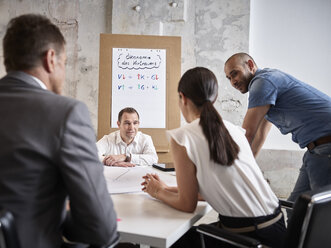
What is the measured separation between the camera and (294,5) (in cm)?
411

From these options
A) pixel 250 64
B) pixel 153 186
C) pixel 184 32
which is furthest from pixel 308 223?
pixel 184 32

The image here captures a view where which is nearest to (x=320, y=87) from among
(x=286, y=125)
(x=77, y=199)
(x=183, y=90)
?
(x=286, y=125)

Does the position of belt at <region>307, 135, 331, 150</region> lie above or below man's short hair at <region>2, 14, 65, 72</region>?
below

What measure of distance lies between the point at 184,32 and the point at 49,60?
11.4 feet

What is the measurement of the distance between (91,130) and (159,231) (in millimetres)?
424

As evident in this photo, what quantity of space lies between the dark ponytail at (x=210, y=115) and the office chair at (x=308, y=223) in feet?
1.02

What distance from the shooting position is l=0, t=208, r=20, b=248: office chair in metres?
0.73

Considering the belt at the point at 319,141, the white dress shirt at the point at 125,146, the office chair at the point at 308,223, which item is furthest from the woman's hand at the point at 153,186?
the white dress shirt at the point at 125,146

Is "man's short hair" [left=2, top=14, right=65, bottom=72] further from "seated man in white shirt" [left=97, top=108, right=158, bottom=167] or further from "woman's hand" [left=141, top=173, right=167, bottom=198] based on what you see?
"seated man in white shirt" [left=97, top=108, right=158, bottom=167]

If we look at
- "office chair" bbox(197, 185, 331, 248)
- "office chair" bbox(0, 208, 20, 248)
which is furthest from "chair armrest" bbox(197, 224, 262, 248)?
"office chair" bbox(0, 208, 20, 248)

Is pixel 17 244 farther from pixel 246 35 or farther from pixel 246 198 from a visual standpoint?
pixel 246 35

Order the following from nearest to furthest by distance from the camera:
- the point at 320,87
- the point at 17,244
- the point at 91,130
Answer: the point at 17,244 → the point at 91,130 → the point at 320,87

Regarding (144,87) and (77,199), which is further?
(144,87)

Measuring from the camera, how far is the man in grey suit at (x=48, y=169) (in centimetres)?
84
